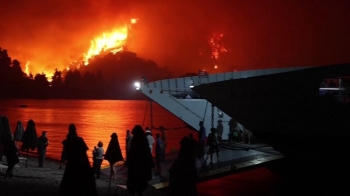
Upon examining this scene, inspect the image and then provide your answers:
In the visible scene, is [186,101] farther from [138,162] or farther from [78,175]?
[78,175]

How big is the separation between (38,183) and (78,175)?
6.35 meters

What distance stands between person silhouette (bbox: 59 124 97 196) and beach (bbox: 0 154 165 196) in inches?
183

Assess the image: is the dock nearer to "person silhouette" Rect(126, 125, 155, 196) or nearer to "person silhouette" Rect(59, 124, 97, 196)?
"person silhouette" Rect(126, 125, 155, 196)

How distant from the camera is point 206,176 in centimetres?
1612

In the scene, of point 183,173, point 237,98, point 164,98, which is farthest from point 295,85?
point 183,173

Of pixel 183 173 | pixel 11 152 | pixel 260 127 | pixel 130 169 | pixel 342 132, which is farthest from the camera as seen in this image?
pixel 260 127

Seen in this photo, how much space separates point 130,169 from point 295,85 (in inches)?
284

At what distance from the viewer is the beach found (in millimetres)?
13482

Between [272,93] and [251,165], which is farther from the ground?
[272,93]

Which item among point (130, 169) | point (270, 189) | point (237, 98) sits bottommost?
point (270, 189)

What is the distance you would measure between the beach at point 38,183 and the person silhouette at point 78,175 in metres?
4.65

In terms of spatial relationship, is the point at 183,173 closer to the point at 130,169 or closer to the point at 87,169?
the point at 87,169

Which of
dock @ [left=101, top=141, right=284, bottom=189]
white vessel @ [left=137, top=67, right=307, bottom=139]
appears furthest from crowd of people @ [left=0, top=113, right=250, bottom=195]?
white vessel @ [left=137, top=67, right=307, bottom=139]

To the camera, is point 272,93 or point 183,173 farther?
point 272,93
